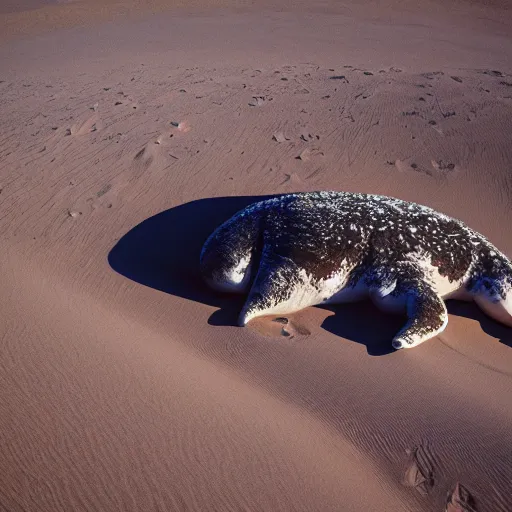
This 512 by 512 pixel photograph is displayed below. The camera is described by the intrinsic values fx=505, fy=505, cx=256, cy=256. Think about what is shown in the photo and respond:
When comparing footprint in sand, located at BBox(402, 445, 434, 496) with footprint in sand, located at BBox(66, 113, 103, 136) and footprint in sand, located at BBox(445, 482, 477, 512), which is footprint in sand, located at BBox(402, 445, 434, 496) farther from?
footprint in sand, located at BBox(66, 113, 103, 136)

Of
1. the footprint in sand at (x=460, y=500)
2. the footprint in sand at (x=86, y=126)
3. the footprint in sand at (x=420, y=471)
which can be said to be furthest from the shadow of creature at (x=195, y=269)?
the footprint in sand at (x=86, y=126)

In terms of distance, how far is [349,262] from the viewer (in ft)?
14.8

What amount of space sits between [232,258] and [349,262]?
1.05 meters

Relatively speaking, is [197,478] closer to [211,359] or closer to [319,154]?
[211,359]

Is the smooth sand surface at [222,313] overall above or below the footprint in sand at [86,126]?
below

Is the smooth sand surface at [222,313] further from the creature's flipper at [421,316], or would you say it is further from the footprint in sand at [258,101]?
the creature's flipper at [421,316]

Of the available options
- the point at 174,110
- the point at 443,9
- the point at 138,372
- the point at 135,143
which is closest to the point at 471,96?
the point at 174,110

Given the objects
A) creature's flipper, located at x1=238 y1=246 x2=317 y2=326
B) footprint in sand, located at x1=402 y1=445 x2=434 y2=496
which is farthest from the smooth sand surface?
creature's flipper, located at x1=238 y1=246 x2=317 y2=326

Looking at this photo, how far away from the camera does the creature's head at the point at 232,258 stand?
14.8 feet

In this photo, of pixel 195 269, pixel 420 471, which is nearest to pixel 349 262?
pixel 195 269

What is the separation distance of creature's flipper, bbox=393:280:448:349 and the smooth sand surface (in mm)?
154

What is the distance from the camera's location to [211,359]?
13.0 ft

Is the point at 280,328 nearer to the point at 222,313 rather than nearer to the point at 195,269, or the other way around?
the point at 222,313

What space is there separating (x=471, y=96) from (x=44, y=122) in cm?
711
